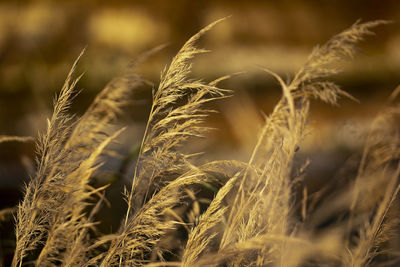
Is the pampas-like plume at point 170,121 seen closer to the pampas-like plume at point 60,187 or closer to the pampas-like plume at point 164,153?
the pampas-like plume at point 164,153

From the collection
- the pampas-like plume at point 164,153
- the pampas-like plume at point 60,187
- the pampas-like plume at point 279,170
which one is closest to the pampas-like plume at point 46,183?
the pampas-like plume at point 60,187

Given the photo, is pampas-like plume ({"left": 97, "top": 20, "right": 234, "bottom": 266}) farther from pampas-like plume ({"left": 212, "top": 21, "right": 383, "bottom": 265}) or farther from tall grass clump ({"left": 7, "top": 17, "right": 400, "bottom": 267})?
pampas-like plume ({"left": 212, "top": 21, "right": 383, "bottom": 265})

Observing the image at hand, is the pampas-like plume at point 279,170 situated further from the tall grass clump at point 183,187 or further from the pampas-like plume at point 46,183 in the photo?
the pampas-like plume at point 46,183

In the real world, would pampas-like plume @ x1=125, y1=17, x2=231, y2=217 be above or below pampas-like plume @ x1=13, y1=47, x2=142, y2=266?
above

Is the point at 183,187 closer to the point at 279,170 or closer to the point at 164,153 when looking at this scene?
the point at 164,153

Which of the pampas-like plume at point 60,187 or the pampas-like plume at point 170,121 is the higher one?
the pampas-like plume at point 170,121

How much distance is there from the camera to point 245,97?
16.4ft

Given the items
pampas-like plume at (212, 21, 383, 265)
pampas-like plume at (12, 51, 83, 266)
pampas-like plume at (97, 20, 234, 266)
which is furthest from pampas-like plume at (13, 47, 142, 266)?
pampas-like plume at (212, 21, 383, 265)

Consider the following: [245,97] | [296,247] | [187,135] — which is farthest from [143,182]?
[245,97]

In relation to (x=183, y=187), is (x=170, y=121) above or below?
above

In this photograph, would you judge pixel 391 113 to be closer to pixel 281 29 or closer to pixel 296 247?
pixel 296 247

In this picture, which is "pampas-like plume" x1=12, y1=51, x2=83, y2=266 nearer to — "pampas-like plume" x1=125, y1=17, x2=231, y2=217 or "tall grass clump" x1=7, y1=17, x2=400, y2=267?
"tall grass clump" x1=7, y1=17, x2=400, y2=267

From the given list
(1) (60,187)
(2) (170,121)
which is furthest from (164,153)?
(1) (60,187)

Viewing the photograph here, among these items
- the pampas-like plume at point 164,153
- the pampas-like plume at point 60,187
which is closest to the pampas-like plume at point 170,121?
the pampas-like plume at point 164,153
